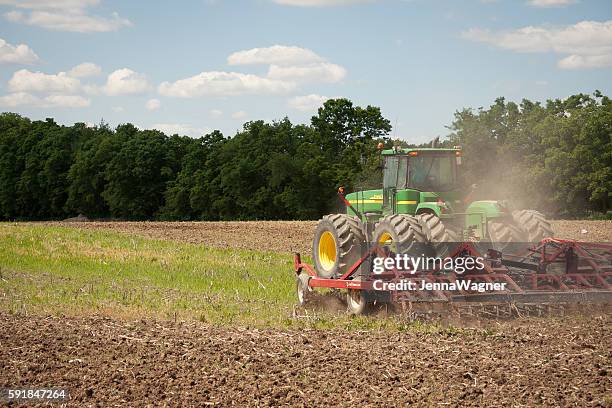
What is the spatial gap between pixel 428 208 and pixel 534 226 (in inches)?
64.6

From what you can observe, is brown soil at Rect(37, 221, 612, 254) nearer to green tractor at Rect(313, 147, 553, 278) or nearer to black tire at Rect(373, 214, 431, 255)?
green tractor at Rect(313, 147, 553, 278)

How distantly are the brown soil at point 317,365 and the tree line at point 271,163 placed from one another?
3470cm

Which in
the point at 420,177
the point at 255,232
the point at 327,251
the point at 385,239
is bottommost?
the point at 255,232

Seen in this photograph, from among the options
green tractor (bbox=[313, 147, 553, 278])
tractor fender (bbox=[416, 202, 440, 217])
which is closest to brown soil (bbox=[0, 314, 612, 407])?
green tractor (bbox=[313, 147, 553, 278])

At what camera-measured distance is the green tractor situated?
1150 centimetres

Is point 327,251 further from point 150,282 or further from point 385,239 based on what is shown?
point 150,282

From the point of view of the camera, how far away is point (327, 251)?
43.7 ft

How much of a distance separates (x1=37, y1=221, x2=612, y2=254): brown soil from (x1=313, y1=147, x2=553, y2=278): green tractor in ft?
33.9

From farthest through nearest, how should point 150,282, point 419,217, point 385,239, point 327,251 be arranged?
point 150,282, point 327,251, point 385,239, point 419,217

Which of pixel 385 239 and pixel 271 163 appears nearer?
pixel 385 239

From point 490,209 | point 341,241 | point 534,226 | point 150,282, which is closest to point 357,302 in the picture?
point 341,241

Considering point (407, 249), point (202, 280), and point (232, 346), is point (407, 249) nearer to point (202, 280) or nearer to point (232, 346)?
point (232, 346)

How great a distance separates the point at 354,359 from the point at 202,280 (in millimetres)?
9370

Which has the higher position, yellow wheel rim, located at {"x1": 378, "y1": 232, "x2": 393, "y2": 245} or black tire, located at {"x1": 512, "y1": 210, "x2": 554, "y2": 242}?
black tire, located at {"x1": 512, "y1": 210, "x2": 554, "y2": 242}
